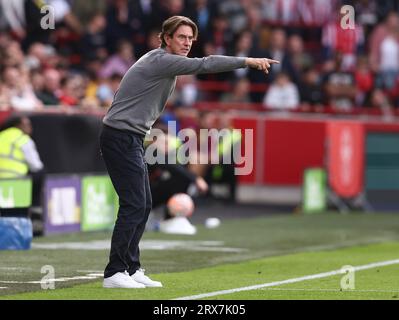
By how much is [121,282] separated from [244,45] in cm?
1708

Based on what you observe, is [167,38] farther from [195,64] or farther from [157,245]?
[157,245]

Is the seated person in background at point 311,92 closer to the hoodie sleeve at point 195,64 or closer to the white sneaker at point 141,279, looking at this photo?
the white sneaker at point 141,279

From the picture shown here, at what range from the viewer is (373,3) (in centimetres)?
3077

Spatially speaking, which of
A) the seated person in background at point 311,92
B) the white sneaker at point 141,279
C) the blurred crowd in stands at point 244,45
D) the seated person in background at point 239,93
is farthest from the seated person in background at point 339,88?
the white sneaker at point 141,279

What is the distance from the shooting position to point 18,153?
18.0 meters

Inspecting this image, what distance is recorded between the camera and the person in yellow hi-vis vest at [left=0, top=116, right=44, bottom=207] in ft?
58.8

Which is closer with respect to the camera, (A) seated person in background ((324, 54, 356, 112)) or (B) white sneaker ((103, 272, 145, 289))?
(B) white sneaker ((103, 272, 145, 289))

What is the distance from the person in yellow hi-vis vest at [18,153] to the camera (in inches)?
706

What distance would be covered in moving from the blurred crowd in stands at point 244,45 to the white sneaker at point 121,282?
42.1 ft

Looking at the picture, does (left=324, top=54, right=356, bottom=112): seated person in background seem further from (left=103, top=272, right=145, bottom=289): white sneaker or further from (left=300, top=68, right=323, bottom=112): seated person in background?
(left=103, top=272, right=145, bottom=289): white sneaker

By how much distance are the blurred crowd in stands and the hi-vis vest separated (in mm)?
5456

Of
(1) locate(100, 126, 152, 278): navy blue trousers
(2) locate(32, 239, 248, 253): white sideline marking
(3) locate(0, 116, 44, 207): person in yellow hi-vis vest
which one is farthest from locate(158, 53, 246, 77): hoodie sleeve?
(3) locate(0, 116, 44, 207): person in yellow hi-vis vest
